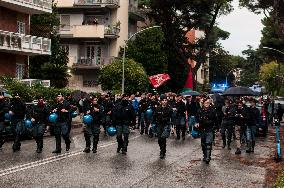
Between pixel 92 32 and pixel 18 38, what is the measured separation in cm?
1552

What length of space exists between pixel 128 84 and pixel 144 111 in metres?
17.6

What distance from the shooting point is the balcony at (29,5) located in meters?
33.9

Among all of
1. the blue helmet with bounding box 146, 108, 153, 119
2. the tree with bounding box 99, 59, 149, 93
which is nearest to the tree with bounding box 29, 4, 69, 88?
the tree with bounding box 99, 59, 149, 93

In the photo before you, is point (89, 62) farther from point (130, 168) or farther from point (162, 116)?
point (130, 168)

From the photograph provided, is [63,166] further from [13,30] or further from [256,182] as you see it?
[13,30]

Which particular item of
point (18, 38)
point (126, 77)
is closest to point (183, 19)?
point (126, 77)

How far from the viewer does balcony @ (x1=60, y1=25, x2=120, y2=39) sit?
162ft

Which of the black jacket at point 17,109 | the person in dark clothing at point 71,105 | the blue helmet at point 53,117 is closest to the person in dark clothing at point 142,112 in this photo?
the person in dark clothing at point 71,105

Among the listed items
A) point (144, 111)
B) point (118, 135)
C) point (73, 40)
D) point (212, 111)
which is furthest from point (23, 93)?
point (73, 40)

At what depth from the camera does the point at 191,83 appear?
171 ft

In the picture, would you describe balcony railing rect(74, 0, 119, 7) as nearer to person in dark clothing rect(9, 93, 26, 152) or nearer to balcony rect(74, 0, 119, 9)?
balcony rect(74, 0, 119, 9)

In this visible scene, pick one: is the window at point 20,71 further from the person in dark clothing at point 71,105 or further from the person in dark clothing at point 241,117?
the person in dark clothing at point 241,117

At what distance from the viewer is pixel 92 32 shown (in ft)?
163

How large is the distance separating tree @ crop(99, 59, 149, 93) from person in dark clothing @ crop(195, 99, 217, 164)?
85.3ft
